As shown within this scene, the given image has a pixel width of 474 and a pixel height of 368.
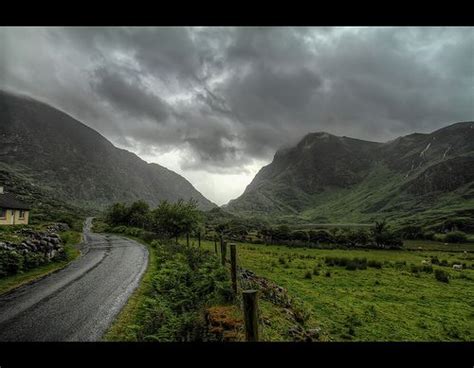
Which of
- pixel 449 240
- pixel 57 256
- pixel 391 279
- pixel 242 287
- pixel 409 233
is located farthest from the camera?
pixel 409 233

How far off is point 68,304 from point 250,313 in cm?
952

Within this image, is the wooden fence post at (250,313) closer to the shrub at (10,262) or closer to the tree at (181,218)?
the shrub at (10,262)

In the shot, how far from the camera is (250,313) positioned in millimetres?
5590

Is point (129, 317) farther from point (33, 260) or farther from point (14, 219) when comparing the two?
point (14, 219)

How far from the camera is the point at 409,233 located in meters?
99.9

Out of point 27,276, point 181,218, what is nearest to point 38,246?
point 27,276

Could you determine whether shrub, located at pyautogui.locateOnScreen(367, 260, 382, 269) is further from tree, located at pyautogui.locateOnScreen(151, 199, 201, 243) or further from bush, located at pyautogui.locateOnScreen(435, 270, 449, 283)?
tree, located at pyautogui.locateOnScreen(151, 199, 201, 243)

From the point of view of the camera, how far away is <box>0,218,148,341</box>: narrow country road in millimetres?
9172

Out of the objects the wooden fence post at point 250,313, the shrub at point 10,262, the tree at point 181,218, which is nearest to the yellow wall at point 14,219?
the tree at point 181,218

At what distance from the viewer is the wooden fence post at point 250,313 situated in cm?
550
